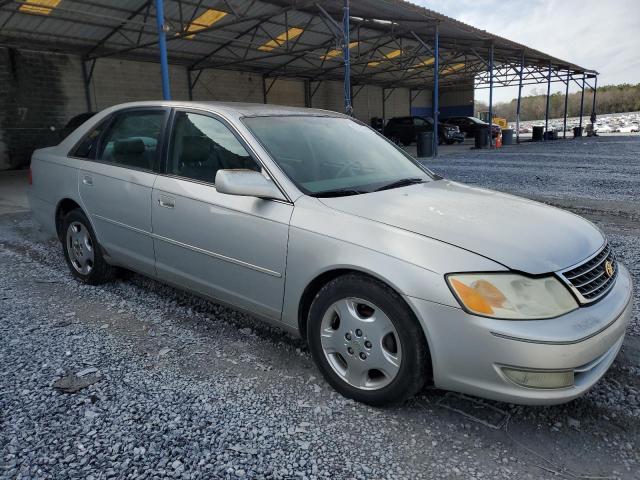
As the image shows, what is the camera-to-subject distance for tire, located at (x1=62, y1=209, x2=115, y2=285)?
155 inches

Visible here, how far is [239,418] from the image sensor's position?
2.28m

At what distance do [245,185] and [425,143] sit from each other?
15621mm

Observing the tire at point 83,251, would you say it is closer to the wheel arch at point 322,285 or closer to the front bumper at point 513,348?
the wheel arch at point 322,285

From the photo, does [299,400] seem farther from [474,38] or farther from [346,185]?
[474,38]

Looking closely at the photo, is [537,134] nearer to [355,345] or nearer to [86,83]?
[86,83]

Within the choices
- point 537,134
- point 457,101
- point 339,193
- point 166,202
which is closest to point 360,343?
point 339,193

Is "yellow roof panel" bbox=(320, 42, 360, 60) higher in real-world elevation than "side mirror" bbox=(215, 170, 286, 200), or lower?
higher

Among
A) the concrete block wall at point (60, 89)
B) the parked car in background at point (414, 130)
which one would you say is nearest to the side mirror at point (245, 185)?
the concrete block wall at point (60, 89)

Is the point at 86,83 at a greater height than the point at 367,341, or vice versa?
the point at 86,83

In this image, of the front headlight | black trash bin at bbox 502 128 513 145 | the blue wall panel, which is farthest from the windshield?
the blue wall panel

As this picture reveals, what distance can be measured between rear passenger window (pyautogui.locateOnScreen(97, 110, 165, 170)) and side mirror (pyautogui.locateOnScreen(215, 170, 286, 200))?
1035 millimetres

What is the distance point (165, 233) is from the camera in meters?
3.20

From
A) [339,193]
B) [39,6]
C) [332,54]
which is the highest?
[332,54]

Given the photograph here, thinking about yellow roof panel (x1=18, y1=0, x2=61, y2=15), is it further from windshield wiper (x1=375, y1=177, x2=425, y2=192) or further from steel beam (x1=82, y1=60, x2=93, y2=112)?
windshield wiper (x1=375, y1=177, x2=425, y2=192)
